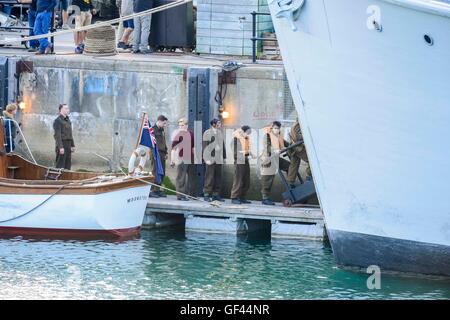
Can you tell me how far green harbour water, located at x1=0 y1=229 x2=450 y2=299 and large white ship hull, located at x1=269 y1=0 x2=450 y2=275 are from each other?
550mm

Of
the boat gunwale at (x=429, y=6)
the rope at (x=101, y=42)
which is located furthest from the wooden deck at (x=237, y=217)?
the boat gunwale at (x=429, y=6)

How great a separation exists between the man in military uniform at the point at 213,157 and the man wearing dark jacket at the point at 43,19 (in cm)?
465

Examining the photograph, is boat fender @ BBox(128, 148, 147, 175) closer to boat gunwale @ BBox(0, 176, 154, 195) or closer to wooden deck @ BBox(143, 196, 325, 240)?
boat gunwale @ BBox(0, 176, 154, 195)

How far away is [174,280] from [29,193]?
139 inches

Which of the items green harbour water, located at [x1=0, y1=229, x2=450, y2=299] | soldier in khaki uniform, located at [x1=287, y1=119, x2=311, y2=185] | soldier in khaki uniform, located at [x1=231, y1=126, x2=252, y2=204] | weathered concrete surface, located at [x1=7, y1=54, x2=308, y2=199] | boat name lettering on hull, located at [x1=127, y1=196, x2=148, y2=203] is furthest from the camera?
weathered concrete surface, located at [x1=7, y1=54, x2=308, y2=199]

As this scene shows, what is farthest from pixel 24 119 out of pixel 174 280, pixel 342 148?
pixel 342 148

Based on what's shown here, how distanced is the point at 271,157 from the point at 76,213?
305 centimetres

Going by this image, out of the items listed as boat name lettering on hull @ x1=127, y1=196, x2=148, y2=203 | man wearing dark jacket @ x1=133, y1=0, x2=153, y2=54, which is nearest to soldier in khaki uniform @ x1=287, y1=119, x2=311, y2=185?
boat name lettering on hull @ x1=127, y1=196, x2=148, y2=203

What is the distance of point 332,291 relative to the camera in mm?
21922

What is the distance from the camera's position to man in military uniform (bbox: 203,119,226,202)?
25906mm

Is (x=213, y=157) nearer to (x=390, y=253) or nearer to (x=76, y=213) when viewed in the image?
(x=76, y=213)

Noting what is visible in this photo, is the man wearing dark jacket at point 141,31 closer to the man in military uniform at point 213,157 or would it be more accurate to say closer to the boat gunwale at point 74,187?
the man in military uniform at point 213,157

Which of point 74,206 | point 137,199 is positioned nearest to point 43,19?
point 74,206

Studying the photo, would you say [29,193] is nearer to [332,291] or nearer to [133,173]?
[133,173]
